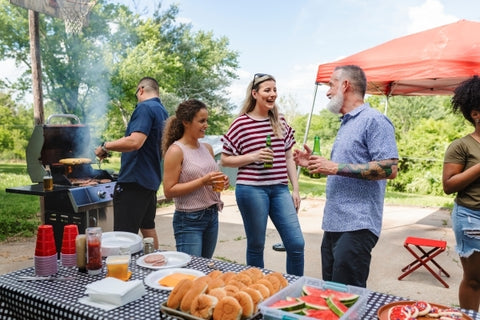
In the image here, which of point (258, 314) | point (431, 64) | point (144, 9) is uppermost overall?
point (144, 9)

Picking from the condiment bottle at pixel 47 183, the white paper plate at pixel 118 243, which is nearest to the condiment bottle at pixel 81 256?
the white paper plate at pixel 118 243

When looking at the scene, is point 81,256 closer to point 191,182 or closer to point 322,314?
point 191,182

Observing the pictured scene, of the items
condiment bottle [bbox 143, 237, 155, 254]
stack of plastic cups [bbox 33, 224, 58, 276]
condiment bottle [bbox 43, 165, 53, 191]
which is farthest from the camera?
condiment bottle [bbox 43, 165, 53, 191]

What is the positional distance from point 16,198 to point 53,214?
7.64 m

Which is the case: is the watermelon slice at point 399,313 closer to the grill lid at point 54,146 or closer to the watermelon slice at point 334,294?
the watermelon slice at point 334,294

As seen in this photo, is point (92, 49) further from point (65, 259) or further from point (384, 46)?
point (65, 259)

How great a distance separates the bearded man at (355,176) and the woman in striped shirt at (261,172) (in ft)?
2.19

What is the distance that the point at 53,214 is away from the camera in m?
4.10

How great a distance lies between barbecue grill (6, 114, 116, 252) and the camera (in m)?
3.97

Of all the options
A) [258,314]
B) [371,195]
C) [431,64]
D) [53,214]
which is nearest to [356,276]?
[371,195]

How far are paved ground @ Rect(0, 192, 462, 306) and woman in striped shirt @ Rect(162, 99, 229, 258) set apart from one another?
205 cm

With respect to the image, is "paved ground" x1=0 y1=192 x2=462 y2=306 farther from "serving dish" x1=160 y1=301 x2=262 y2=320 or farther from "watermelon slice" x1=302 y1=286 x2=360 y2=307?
"serving dish" x1=160 y1=301 x2=262 y2=320

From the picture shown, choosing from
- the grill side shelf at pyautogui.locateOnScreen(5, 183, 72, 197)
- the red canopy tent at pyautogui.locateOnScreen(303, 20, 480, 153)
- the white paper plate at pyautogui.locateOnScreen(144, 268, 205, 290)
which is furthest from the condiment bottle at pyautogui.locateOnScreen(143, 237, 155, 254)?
the red canopy tent at pyautogui.locateOnScreen(303, 20, 480, 153)

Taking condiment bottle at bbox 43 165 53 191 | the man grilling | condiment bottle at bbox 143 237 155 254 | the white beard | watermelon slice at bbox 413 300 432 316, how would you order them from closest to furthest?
watermelon slice at bbox 413 300 432 316 < condiment bottle at bbox 143 237 155 254 < the white beard < the man grilling < condiment bottle at bbox 43 165 53 191
